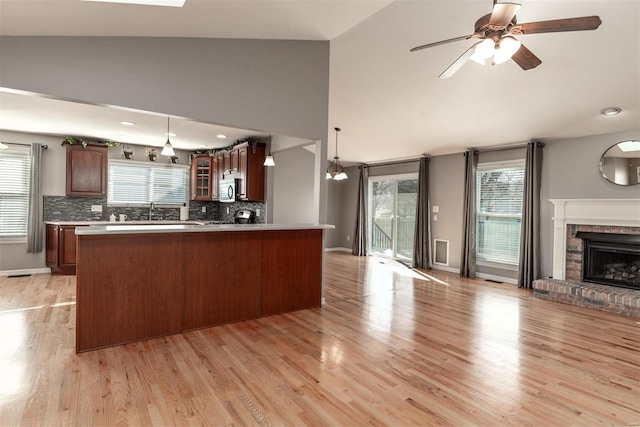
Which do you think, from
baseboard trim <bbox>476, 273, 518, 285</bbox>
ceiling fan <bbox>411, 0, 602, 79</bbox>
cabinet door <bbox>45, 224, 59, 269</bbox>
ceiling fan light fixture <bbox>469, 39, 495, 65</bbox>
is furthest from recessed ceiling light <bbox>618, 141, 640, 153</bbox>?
cabinet door <bbox>45, 224, 59, 269</bbox>

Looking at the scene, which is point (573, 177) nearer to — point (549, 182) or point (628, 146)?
point (549, 182)

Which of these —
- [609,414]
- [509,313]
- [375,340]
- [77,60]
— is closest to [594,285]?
[509,313]

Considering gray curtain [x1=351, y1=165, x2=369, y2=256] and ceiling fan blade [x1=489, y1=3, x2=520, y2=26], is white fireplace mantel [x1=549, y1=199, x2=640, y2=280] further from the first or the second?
gray curtain [x1=351, y1=165, x2=369, y2=256]

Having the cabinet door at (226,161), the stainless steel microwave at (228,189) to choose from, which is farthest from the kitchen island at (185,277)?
the cabinet door at (226,161)

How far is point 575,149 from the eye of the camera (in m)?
5.03

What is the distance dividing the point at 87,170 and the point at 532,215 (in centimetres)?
772

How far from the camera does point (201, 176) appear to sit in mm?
7270

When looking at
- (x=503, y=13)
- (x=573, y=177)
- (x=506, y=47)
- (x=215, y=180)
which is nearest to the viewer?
(x=503, y=13)

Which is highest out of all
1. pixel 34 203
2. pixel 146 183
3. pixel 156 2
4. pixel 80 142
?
pixel 156 2

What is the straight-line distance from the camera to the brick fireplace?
4.21m

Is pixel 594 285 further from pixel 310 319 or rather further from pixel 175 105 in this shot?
pixel 175 105

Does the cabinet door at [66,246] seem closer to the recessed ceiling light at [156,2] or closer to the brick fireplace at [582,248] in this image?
the recessed ceiling light at [156,2]

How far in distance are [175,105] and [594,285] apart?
5.75 meters

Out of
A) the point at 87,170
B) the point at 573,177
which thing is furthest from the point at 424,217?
the point at 87,170
